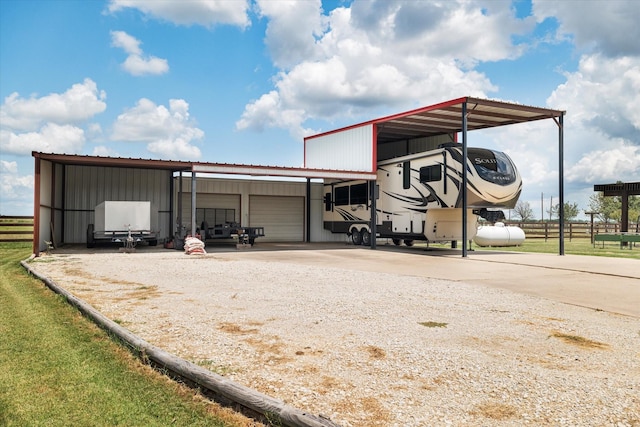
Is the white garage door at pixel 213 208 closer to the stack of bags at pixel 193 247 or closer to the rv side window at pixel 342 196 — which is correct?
the rv side window at pixel 342 196

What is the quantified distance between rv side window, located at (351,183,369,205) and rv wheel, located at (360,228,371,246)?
52.7 inches

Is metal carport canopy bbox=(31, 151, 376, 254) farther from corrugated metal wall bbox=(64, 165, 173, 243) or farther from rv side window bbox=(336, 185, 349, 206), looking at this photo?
rv side window bbox=(336, 185, 349, 206)

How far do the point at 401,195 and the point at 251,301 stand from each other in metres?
14.5

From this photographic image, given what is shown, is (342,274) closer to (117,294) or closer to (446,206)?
(117,294)

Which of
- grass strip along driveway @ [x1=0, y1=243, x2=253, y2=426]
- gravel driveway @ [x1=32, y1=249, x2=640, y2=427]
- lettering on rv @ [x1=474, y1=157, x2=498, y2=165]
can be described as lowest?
grass strip along driveway @ [x1=0, y1=243, x2=253, y2=426]

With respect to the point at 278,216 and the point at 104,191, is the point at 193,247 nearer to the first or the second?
the point at 104,191

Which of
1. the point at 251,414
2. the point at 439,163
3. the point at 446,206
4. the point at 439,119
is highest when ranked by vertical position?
the point at 439,119

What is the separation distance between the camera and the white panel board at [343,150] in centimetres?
2423

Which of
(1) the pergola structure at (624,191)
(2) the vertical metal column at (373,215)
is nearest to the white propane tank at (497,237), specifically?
(2) the vertical metal column at (373,215)

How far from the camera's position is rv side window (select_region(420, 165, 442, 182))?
19761 mm

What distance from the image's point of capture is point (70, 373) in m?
5.07

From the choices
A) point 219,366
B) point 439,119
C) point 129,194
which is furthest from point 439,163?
point 219,366

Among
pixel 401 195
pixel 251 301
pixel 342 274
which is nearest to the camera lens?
pixel 251 301

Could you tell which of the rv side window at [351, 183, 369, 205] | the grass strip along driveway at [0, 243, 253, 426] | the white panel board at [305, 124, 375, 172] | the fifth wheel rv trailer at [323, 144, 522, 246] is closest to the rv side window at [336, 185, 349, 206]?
the rv side window at [351, 183, 369, 205]
